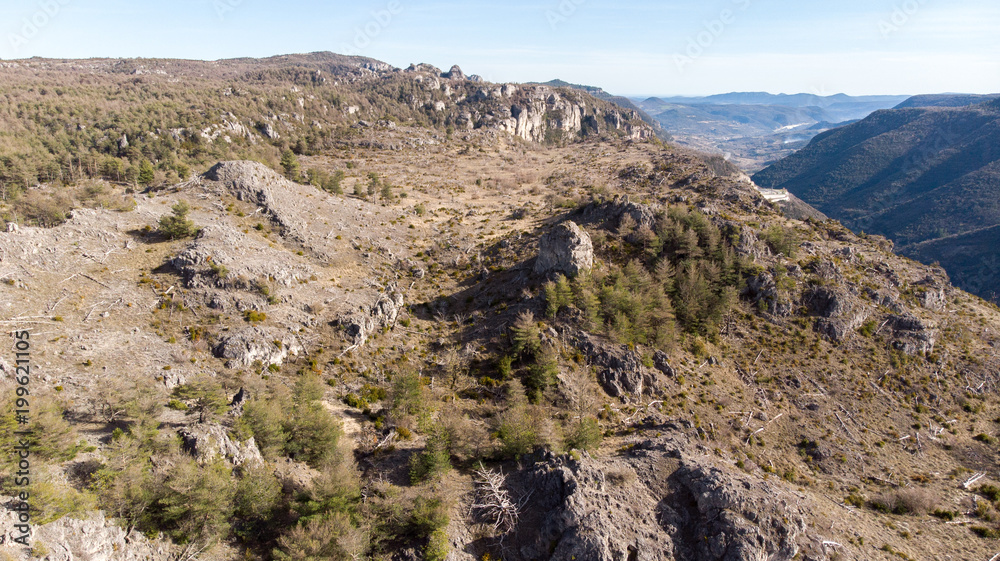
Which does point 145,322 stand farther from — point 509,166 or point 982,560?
point 509,166

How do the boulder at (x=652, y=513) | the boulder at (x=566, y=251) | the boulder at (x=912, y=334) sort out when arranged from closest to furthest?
the boulder at (x=652, y=513), the boulder at (x=912, y=334), the boulder at (x=566, y=251)

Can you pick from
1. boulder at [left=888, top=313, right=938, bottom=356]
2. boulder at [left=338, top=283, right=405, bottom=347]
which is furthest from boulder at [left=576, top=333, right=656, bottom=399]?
boulder at [left=888, top=313, right=938, bottom=356]

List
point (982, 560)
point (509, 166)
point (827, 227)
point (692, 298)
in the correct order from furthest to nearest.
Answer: point (509, 166), point (827, 227), point (692, 298), point (982, 560)

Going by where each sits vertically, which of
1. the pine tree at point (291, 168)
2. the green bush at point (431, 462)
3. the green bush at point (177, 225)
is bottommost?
the green bush at point (431, 462)

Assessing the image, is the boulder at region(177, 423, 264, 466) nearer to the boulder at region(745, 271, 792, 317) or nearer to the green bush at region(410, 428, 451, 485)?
the green bush at region(410, 428, 451, 485)

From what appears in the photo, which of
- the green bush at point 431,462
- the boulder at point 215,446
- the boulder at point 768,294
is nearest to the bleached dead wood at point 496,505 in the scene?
the green bush at point 431,462

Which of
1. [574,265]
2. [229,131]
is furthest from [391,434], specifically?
[229,131]

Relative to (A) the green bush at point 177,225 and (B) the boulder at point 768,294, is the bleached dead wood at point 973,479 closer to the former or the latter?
(B) the boulder at point 768,294
